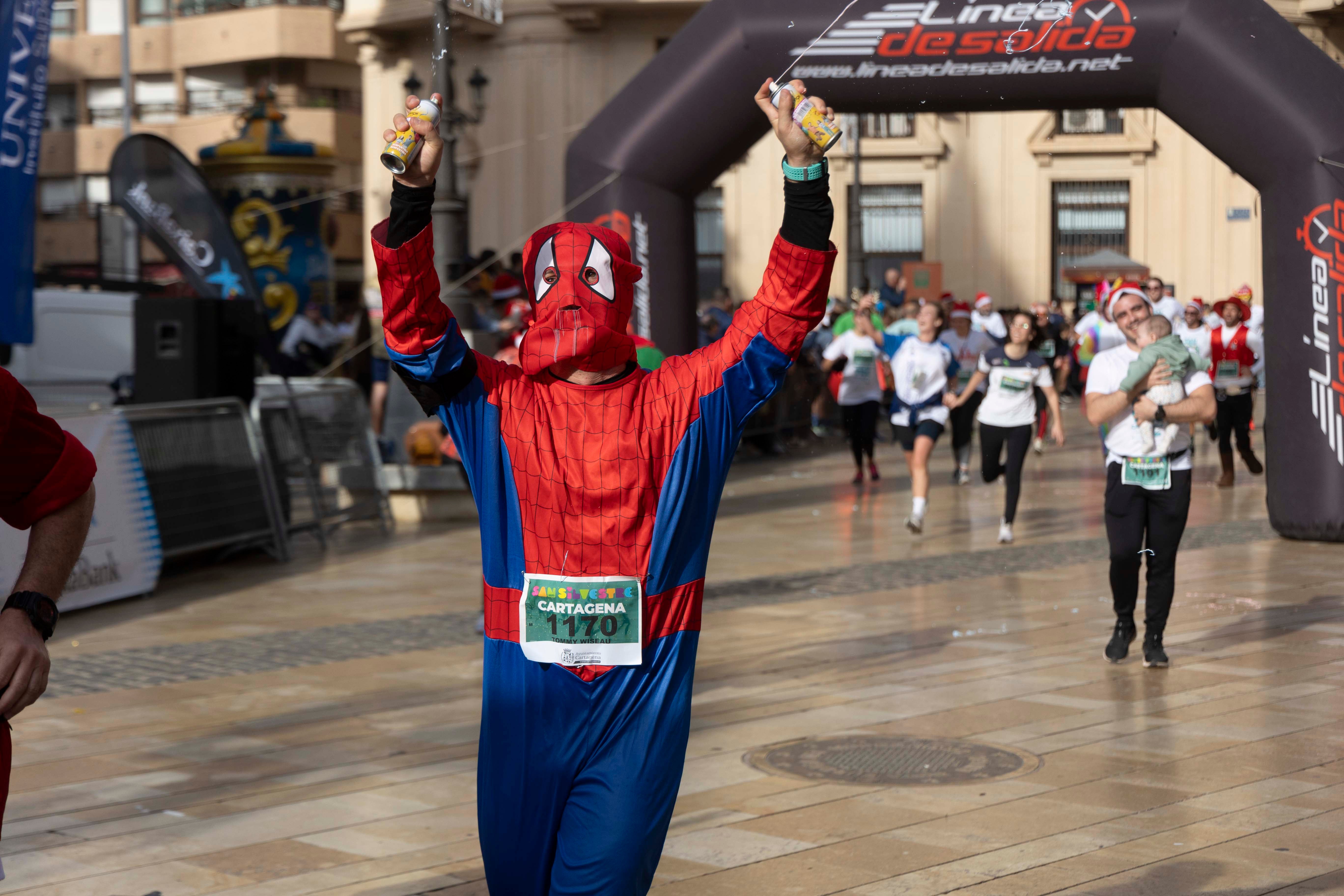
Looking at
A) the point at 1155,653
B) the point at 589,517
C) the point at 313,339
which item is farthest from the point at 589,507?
the point at 313,339

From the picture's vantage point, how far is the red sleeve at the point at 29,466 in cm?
276

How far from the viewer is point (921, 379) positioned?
14.3m

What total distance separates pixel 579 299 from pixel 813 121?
58cm

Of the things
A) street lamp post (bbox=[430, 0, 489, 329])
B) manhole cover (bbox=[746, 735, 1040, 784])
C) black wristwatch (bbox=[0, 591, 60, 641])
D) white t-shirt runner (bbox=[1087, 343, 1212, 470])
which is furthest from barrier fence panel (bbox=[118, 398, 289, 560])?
black wristwatch (bbox=[0, 591, 60, 641])

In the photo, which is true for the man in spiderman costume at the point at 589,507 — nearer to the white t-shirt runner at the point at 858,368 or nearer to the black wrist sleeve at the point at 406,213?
the black wrist sleeve at the point at 406,213

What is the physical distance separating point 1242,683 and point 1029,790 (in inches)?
88.5

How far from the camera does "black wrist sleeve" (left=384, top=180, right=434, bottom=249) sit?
3.14 meters

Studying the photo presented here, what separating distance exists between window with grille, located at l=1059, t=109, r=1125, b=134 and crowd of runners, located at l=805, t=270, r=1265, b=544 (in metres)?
11.7

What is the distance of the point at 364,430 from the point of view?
14148 millimetres

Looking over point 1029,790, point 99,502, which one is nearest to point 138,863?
point 1029,790

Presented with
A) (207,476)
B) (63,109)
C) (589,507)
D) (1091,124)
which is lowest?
(207,476)

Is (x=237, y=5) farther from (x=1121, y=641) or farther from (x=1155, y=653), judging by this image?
(x=1155, y=653)

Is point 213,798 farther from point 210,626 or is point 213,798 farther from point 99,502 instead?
point 99,502

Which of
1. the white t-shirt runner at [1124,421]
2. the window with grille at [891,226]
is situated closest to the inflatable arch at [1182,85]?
the white t-shirt runner at [1124,421]
